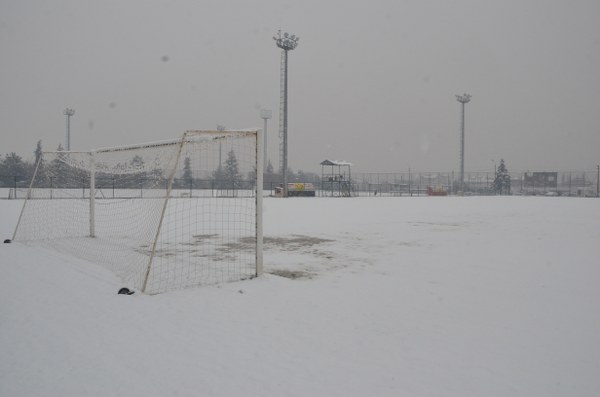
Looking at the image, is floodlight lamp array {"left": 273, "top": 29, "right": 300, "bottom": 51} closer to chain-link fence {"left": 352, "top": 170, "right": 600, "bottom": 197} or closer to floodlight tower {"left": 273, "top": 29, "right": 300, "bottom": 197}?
floodlight tower {"left": 273, "top": 29, "right": 300, "bottom": 197}

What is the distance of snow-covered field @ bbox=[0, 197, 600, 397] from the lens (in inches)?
123

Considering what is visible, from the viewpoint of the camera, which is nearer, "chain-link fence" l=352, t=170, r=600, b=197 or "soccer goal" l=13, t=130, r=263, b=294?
"soccer goal" l=13, t=130, r=263, b=294

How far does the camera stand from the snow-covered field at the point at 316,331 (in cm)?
311

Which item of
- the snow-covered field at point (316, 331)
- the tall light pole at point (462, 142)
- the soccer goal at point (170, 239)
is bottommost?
the snow-covered field at point (316, 331)

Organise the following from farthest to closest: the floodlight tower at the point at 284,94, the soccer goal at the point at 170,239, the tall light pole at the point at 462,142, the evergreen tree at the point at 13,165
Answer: the evergreen tree at the point at 13,165 → the tall light pole at the point at 462,142 → the floodlight tower at the point at 284,94 → the soccer goal at the point at 170,239

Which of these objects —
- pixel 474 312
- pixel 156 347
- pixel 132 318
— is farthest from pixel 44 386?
pixel 474 312

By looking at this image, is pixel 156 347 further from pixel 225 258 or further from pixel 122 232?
pixel 122 232

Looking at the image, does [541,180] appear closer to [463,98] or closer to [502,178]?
[502,178]

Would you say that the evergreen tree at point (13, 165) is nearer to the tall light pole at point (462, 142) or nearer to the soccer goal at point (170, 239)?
the soccer goal at point (170, 239)

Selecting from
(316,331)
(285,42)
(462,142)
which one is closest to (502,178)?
(462,142)

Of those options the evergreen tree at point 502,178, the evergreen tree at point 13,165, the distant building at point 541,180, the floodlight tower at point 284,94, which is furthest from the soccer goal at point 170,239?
the evergreen tree at point 502,178

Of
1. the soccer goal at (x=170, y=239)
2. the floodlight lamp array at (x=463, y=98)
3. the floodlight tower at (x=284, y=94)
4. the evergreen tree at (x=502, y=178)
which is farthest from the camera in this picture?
the evergreen tree at (x=502, y=178)

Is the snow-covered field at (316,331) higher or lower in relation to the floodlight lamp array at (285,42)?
lower

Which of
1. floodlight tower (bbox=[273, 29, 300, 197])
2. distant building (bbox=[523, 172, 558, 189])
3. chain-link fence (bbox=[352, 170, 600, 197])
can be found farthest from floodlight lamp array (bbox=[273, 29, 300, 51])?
distant building (bbox=[523, 172, 558, 189])
